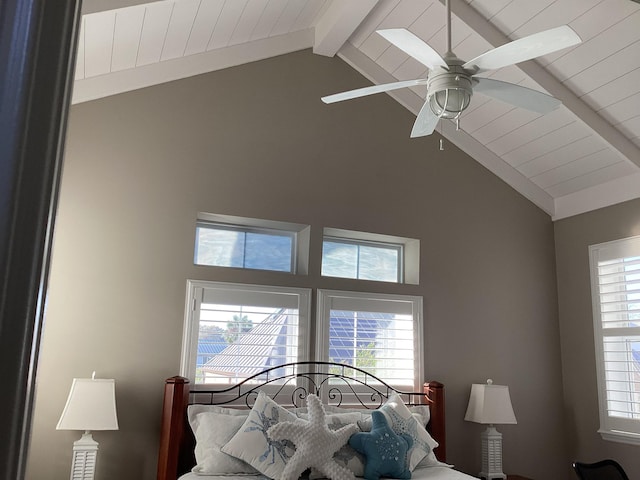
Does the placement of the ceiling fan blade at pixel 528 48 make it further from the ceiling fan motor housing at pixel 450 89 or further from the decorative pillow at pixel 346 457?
the decorative pillow at pixel 346 457

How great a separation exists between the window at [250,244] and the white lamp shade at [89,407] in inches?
45.1

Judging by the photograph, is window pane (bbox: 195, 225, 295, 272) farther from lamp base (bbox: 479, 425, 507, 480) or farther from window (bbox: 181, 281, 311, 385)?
lamp base (bbox: 479, 425, 507, 480)

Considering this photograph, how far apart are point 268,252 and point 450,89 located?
89.3 inches

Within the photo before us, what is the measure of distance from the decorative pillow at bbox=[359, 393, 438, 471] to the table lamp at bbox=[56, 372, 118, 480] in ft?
4.93

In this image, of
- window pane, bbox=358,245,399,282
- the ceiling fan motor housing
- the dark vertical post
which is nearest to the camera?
the dark vertical post

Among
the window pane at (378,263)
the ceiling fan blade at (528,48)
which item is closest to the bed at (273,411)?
the window pane at (378,263)

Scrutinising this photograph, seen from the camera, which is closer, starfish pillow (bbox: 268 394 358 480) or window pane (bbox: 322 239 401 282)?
starfish pillow (bbox: 268 394 358 480)

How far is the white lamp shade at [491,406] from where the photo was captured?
4.31 meters

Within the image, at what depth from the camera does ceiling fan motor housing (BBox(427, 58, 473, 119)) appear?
8.17 feet

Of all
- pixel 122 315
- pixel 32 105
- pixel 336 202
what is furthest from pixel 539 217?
pixel 32 105

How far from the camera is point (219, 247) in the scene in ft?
14.1

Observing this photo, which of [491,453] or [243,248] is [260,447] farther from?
[491,453]

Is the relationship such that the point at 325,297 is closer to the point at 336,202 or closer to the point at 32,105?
the point at 336,202

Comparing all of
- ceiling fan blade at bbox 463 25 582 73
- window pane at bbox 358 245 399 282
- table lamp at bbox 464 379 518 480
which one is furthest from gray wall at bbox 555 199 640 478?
ceiling fan blade at bbox 463 25 582 73
